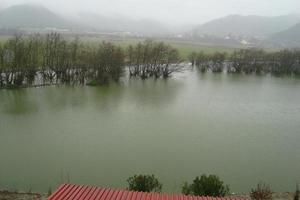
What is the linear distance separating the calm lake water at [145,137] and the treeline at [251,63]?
19003 mm

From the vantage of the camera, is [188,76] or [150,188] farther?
[188,76]

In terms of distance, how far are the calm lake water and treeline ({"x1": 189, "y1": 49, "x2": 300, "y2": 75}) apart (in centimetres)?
1900

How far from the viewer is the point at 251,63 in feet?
173

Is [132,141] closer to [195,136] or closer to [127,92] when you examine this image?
[195,136]

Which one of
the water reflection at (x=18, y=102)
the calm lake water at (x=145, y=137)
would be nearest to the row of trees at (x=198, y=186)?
the calm lake water at (x=145, y=137)

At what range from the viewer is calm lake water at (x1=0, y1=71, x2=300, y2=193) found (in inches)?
541

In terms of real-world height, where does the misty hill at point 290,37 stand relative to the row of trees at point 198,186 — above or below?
above

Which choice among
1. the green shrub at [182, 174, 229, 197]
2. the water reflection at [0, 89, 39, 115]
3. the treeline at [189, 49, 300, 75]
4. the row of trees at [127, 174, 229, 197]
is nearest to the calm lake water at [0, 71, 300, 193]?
the water reflection at [0, 89, 39, 115]

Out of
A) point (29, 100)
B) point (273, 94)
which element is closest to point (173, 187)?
point (29, 100)

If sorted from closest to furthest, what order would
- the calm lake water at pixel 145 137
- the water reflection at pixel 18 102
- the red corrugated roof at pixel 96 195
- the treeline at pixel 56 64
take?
the red corrugated roof at pixel 96 195 → the calm lake water at pixel 145 137 → the water reflection at pixel 18 102 → the treeline at pixel 56 64

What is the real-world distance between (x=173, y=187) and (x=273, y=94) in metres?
22.8

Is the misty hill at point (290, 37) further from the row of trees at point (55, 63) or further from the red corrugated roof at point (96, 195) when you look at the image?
the red corrugated roof at point (96, 195)

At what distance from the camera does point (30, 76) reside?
33875 mm

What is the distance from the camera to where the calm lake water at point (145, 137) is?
1374cm
